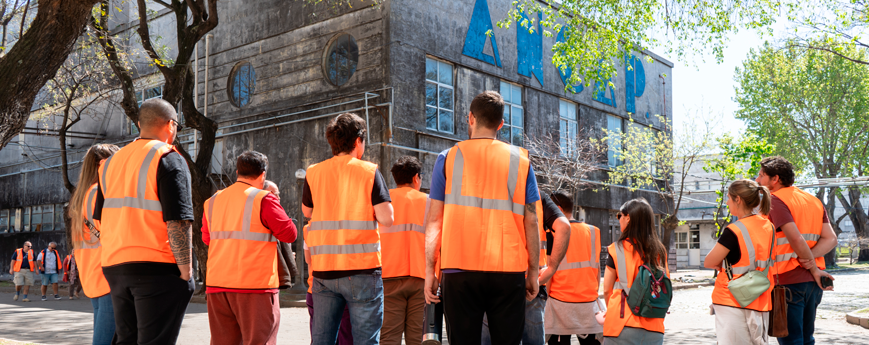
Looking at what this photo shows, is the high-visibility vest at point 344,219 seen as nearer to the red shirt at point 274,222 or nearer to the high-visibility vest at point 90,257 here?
the red shirt at point 274,222

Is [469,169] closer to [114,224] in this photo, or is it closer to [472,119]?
[472,119]

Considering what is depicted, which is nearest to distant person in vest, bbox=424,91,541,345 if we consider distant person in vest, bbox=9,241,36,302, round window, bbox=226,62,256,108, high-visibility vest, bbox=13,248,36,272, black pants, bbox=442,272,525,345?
black pants, bbox=442,272,525,345

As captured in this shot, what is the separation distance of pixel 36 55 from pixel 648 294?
7.12 metres

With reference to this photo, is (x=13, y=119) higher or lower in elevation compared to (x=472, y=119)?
higher

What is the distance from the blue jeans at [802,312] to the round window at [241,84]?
69.0 feet

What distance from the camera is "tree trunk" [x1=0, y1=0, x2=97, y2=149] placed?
7.66 metres

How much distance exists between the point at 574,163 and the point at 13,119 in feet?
69.9

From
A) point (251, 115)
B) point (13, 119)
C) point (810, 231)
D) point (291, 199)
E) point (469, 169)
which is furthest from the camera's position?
Answer: point (251, 115)

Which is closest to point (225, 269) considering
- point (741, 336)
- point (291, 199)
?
point (741, 336)

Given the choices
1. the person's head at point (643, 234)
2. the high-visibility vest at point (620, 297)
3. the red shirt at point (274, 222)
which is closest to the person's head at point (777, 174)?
the person's head at point (643, 234)

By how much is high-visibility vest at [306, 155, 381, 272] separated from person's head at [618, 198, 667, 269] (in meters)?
1.82

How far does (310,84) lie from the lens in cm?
2209

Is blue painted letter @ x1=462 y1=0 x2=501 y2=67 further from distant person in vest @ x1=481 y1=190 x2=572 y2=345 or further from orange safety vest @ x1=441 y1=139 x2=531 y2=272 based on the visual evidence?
orange safety vest @ x1=441 y1=139 x2=531 y2=272

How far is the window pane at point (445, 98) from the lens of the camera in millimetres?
22031
